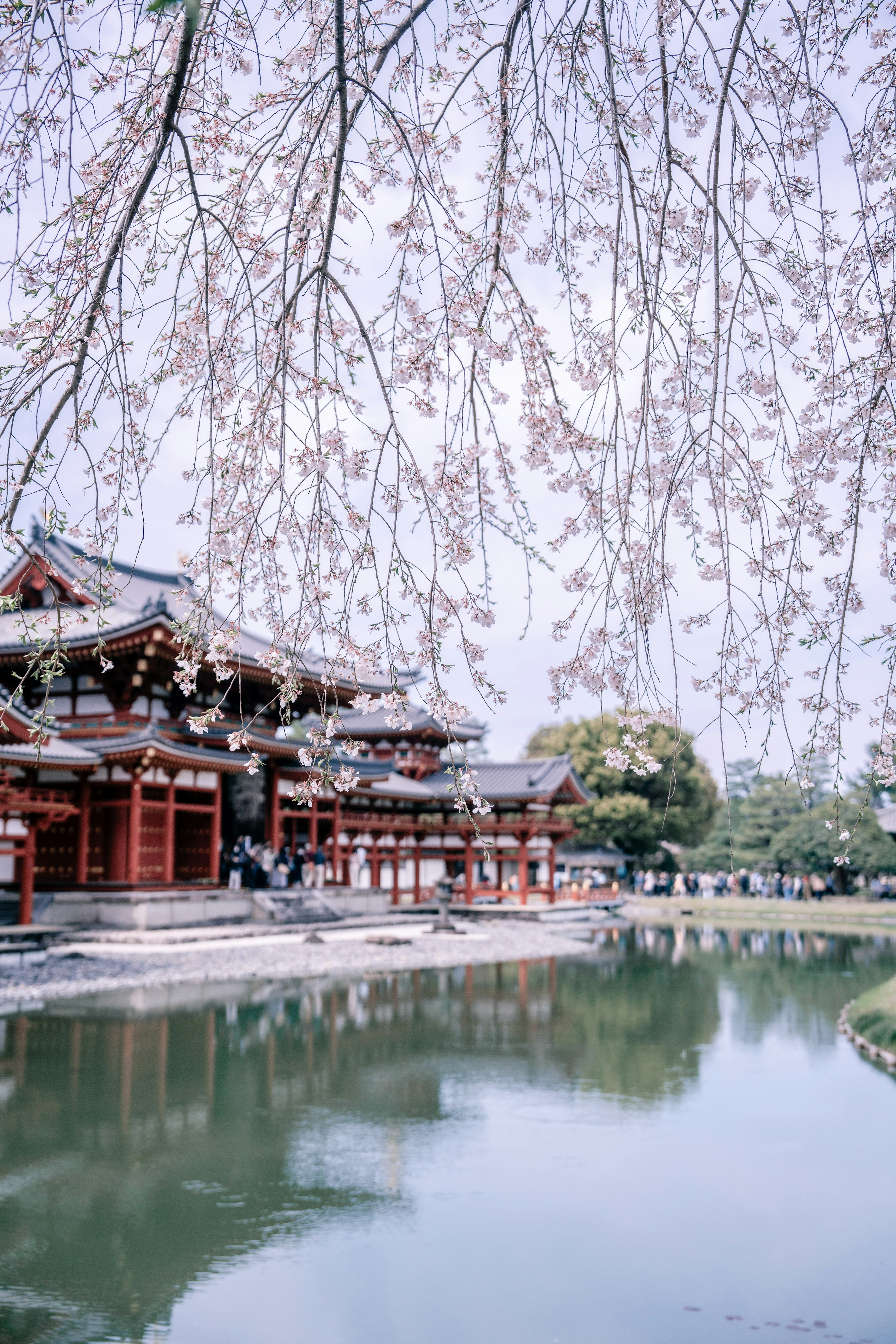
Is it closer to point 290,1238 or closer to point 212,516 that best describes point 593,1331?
point 290,1238

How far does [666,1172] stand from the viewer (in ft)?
19.7

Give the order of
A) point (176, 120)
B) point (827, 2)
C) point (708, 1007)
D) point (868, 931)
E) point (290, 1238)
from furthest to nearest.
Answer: point (868, 931)
point (708, 1007)
point (290, 1238)
point (827, 2)
point (176, 120)

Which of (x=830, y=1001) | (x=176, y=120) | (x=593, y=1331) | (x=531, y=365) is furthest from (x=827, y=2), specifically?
(x=830, y=1001)

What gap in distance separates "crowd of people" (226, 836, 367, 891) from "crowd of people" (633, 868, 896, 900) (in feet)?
55.8

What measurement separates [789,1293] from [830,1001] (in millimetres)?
9530

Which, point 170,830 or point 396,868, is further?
point 396,868

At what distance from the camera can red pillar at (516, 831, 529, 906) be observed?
29094 mm

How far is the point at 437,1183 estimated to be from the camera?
5.79 meters

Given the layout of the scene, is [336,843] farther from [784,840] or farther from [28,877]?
[784,840]

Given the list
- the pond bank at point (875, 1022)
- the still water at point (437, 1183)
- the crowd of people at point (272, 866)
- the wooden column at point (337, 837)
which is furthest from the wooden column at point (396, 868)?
the still water at point (437, 1183)

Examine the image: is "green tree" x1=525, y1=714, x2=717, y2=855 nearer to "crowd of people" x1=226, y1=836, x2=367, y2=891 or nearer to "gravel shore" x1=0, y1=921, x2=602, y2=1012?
"crowd of people" x1=226, y1=836, x2=367, y2=891

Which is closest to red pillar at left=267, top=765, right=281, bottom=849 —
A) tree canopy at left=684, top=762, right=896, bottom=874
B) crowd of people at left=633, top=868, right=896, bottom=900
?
tree canopy at left=684, top=762, right=896, bottom=874

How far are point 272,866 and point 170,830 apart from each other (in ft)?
11.4

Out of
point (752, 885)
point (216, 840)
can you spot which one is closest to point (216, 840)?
point (216, 840)
